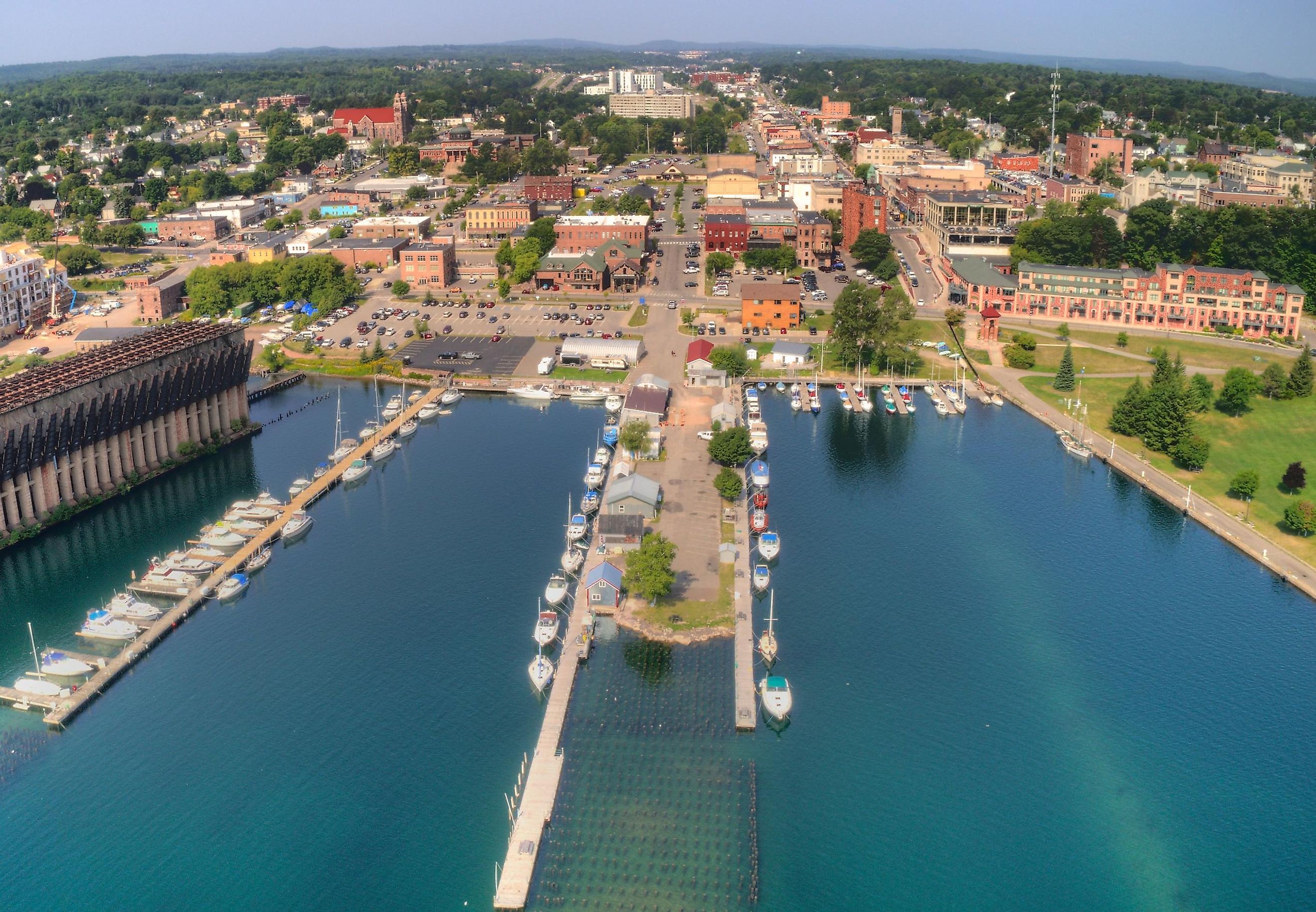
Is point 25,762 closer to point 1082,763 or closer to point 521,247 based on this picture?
point 1082,763

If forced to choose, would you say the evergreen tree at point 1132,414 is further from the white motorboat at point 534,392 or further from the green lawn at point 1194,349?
the white motorboat at point 534,392

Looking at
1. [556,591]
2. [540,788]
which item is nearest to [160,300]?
[556,591]

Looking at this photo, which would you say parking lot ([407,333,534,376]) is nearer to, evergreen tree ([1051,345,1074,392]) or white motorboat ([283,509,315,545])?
white motorboat ([283,509,315,545])

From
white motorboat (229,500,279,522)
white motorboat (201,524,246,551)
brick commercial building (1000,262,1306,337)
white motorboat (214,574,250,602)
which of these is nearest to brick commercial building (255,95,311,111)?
brick commercial building (1000,262,1306,337)

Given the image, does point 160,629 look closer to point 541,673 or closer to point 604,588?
point 541,673

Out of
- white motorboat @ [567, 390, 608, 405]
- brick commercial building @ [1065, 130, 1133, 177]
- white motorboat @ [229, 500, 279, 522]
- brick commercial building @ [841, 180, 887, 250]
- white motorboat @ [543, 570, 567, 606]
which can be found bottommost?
white motorboat @ [543, 570, 567, 606]

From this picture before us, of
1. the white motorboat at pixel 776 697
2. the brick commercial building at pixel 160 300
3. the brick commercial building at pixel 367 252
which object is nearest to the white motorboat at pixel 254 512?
the white motorboat at pixel 776 697

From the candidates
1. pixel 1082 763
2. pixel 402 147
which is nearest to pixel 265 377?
pixel 1082 763
